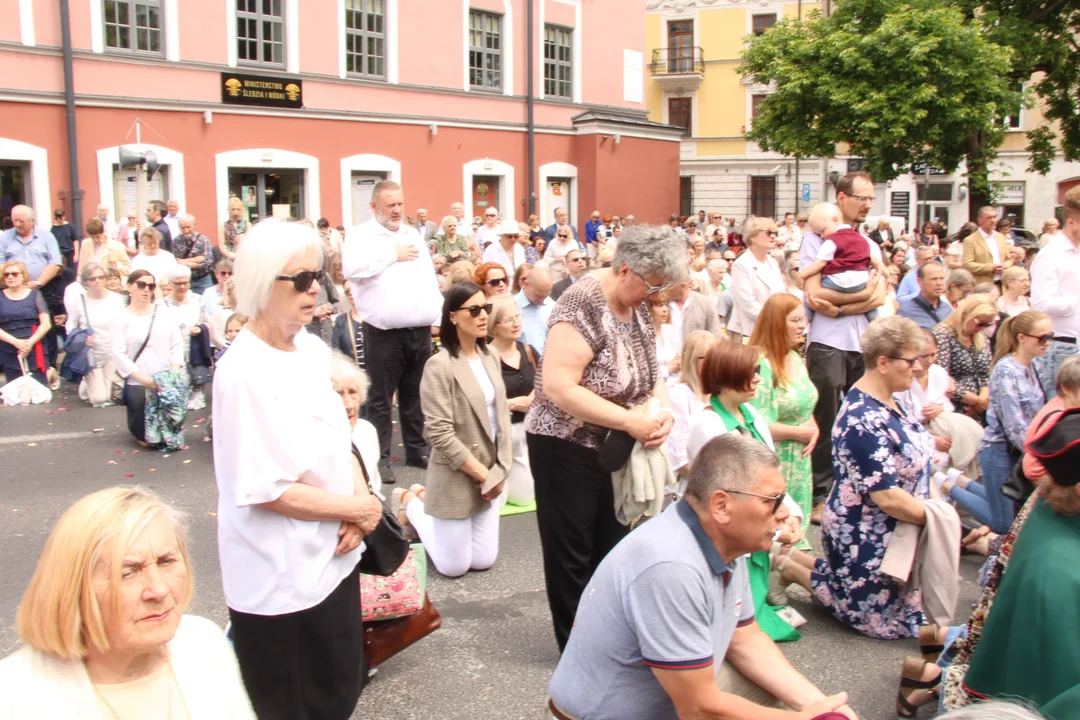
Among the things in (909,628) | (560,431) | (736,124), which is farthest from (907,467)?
(736,124)

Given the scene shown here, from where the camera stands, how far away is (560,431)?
13.4ft

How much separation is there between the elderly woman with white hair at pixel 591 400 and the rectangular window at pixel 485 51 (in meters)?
21.5

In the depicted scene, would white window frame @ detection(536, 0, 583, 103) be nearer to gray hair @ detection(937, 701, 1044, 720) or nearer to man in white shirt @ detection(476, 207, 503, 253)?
man in white shirt @ detection(476, 207, 503, 253)

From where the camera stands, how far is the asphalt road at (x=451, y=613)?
A: 427 centimetres

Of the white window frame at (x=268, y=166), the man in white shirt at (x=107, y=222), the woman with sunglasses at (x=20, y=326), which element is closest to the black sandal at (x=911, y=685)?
the woman with sunglasses at (x=20, y=326)

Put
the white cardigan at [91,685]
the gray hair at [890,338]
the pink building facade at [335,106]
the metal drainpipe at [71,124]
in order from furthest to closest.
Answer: the pink building facade at [335,106]
the metal drainpipe at [71,124]
the gray hair at [890,338]
the white cardigan at [91,685]

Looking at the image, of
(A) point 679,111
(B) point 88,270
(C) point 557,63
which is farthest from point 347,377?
(A) point 679,111

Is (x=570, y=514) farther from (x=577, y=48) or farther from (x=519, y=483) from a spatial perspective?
(x=577, y=48)

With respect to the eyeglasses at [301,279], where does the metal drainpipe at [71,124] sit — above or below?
above

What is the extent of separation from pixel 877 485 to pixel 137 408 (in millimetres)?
6289

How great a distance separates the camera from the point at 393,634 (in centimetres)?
434

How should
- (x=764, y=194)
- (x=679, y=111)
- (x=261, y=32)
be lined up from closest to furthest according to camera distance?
1. (x=261, y=32)
2. (x=764, y=194)
3. (x=679, y=111)

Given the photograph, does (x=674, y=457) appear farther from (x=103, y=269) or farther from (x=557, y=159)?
(x=557, y=159)

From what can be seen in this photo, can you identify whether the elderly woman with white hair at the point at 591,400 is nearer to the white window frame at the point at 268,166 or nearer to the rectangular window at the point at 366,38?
the white window frame at the point at 268,166
